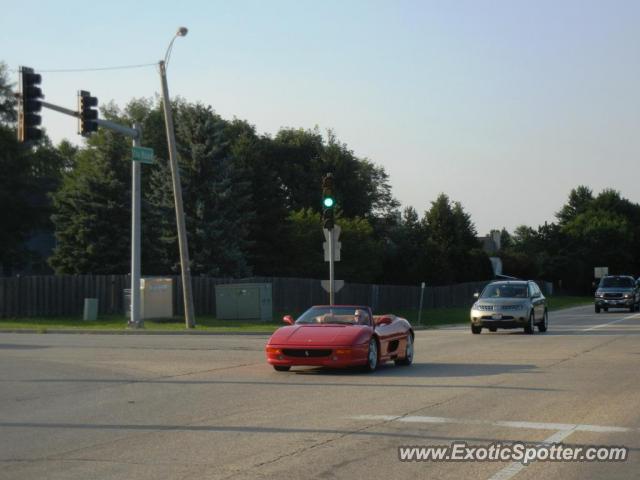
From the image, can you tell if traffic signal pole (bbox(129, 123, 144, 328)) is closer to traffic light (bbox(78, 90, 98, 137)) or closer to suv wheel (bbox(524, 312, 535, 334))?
traffic light (bbox(78, 90, 98, 137))

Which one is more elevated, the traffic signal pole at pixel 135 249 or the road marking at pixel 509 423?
the traffic signal pole at pixel 135 249

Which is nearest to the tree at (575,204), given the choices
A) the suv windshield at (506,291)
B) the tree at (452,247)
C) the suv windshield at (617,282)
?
the tree at (452,247)

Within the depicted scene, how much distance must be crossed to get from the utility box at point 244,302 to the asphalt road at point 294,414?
17.9 m

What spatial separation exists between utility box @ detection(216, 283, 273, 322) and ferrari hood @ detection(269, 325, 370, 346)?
→ 2222 cm

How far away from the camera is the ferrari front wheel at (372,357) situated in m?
17.8

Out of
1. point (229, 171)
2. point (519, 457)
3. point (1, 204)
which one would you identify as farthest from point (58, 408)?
point (1, 204)

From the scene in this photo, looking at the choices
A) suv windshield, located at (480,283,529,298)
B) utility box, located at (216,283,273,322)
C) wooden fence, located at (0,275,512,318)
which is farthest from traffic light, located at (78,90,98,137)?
wooden fence, located at (0,275,512,318)

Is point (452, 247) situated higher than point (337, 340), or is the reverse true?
point (452, 247)

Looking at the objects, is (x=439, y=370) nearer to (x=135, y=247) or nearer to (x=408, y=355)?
(x=408, y=355)

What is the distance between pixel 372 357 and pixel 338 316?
1.30 metres

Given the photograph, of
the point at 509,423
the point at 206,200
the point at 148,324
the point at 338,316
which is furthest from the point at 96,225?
the point at 509,423

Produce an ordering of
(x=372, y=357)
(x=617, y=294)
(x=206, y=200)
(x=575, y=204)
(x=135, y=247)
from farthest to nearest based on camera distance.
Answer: (x=575, y=204), (x=206, y=200), (x=617, y=294), (x=135, y=247), (x=372, y=357)

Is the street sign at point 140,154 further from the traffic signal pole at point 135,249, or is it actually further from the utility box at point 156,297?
the utility box at point 156,297

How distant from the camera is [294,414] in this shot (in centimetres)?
1240
